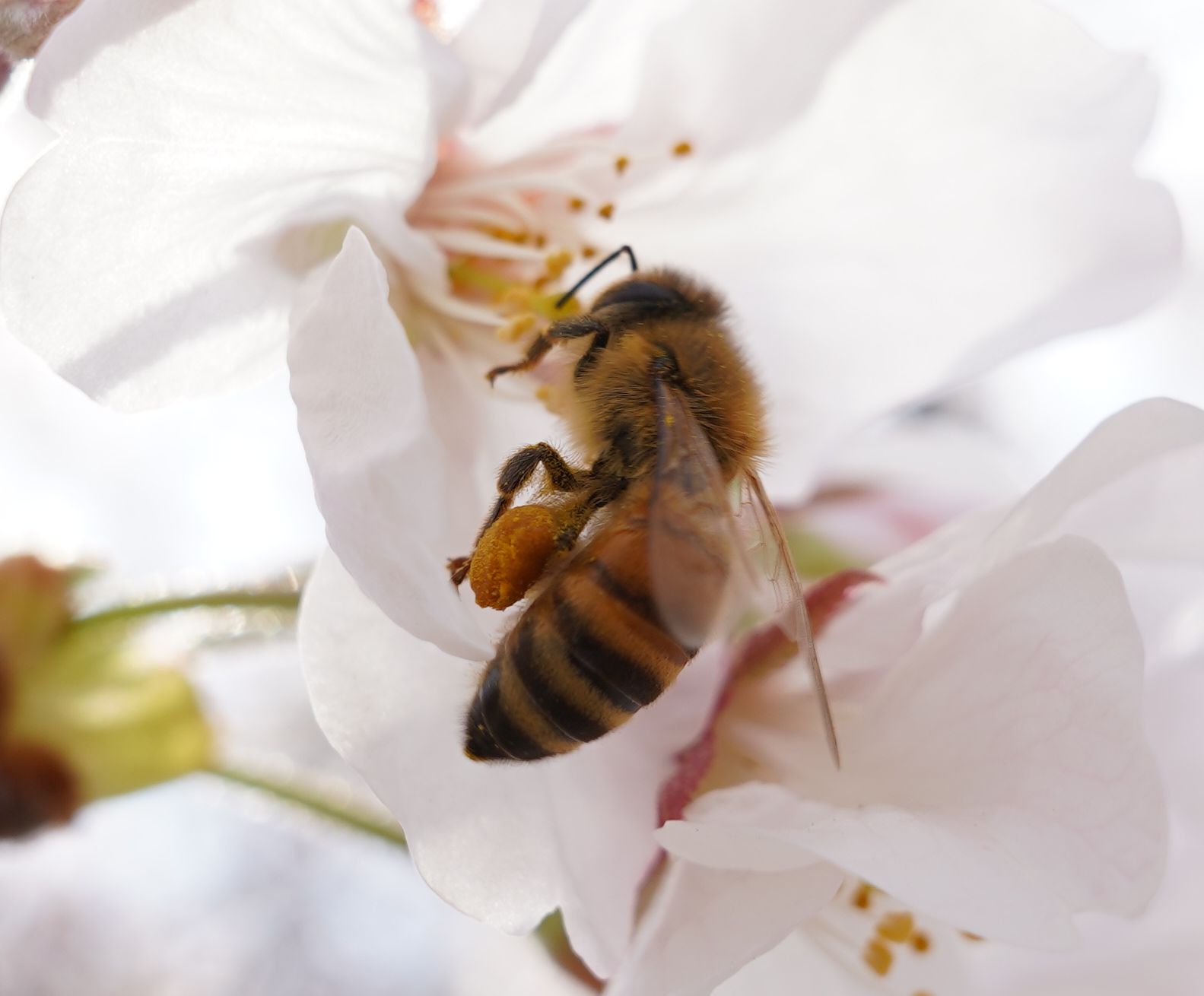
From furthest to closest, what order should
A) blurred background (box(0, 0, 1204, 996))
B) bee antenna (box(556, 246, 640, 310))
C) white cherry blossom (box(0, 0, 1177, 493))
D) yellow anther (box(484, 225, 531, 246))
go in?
blurred background (box(0, 0, 1204, 996))
yellow anther (box(484, 225, 531, 246))
bee antenna (box(556, 246, 640, 310))
white cherry blossom (box(0, 0, 1177, 493))

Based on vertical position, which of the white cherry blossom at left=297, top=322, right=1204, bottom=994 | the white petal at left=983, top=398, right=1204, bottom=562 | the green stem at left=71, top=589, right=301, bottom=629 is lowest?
the green stem at left=71, top=589, right=301, bottom=629

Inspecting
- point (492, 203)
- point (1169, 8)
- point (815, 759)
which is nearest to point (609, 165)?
point (492, 203)

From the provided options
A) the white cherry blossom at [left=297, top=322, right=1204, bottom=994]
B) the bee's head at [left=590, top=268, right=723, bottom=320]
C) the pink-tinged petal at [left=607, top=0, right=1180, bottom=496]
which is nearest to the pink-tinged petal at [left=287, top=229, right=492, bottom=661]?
the white cherry blossom at [left=297, top=322, right=1204, bottom=994]

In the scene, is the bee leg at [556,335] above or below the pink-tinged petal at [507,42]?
below

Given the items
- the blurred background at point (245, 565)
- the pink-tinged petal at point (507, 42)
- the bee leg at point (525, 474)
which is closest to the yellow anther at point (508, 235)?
the pink-tinged petal at point (507, 42)

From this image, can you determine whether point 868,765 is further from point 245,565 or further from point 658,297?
point 245,565

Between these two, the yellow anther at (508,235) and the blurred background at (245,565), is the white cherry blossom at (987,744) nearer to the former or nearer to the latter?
the yellow anther at (508,235)

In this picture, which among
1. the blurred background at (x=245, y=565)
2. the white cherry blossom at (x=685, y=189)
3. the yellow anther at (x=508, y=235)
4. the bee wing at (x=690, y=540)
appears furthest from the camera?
the blurred background at (x=245, y=565)

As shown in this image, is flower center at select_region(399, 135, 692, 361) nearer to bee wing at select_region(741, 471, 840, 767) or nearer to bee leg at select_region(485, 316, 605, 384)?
bee leg at select_region(485, 316, 605, 384)
